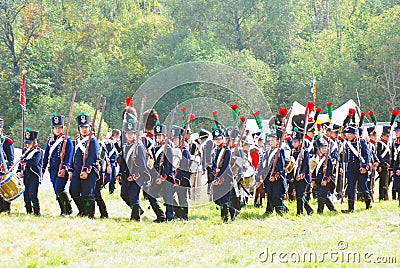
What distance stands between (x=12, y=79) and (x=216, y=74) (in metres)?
16.3

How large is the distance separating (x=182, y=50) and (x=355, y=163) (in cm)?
2911

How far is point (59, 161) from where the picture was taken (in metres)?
11.8

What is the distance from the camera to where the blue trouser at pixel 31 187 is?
12.2m

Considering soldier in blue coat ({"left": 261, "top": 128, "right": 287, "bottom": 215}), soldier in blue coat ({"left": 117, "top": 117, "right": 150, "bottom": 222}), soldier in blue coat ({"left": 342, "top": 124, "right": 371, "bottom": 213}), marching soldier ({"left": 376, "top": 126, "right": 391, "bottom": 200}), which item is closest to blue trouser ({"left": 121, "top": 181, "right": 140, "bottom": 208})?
soldier in blue coat ({"left": 117, "top": 117, "right": 150, "bottom": 222})

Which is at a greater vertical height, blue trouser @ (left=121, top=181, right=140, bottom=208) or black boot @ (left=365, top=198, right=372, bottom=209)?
blue trouser @ (left=121, top=181, right=140, bottom=208)

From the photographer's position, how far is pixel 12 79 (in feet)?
134

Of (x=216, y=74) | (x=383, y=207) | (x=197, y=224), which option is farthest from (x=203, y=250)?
(x=216, y=74)

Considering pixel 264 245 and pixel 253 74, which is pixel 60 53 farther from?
pixel 264 245

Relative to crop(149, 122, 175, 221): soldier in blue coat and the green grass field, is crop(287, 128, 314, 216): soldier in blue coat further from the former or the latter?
crop(149, 122, 175, 221): soldier in blue coat

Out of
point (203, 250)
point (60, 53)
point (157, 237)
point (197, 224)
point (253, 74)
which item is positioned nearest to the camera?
point (203, 250)

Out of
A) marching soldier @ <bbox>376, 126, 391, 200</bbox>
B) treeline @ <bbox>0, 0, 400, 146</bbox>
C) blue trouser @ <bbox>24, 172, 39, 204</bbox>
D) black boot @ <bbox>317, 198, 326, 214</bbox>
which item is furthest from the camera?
treeline @ <bbox>0, 0, 400, 146</bbox>

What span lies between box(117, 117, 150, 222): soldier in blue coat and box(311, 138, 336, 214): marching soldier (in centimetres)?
349

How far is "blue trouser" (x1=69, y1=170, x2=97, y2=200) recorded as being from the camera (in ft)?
37.8

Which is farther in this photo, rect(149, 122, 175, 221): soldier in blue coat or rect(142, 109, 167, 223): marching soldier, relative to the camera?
rect(149, 122, 175, 221): soldier in blue coat
